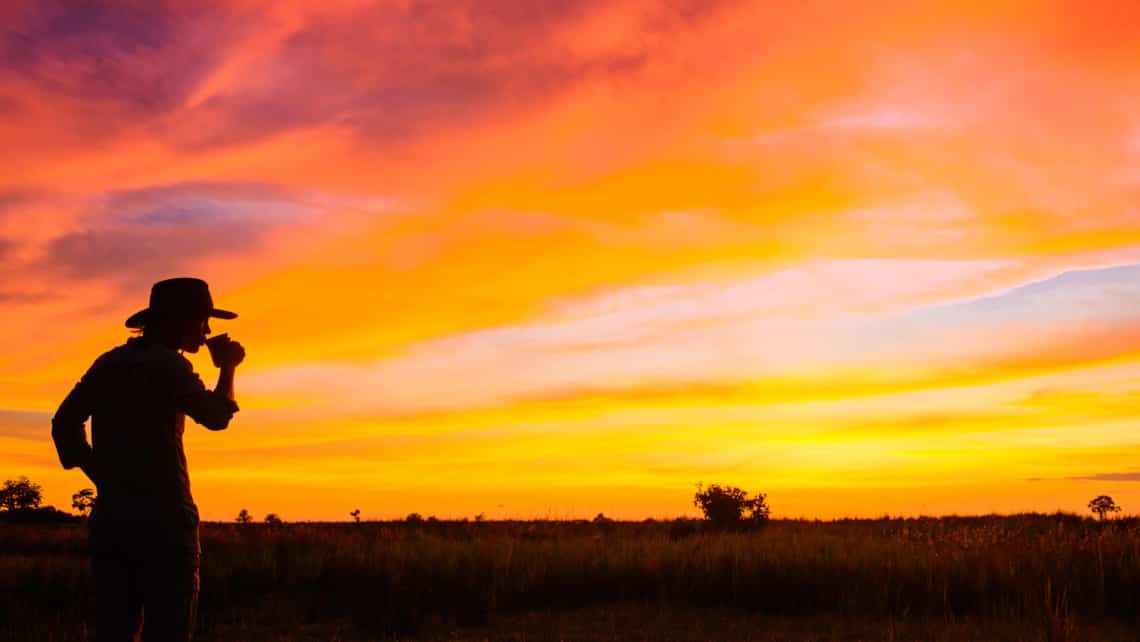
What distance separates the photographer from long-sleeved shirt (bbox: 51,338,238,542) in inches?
200

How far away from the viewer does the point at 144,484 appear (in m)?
5.10

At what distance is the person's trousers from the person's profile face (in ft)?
3.63

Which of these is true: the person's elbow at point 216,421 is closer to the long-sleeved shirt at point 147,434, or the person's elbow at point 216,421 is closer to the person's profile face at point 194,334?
the long-sleeved shirt at point 147,434

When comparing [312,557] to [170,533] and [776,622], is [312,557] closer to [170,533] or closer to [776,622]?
[776,622]

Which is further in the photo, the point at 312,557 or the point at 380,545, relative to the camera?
the point at 380,545

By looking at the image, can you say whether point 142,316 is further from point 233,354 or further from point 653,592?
point 653,592

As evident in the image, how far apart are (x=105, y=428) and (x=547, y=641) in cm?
783

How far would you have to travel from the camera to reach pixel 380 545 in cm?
1852

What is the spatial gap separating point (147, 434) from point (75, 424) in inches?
23.0

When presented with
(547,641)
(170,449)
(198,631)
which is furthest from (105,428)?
(198,631)

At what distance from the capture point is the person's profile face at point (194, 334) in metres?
5.55

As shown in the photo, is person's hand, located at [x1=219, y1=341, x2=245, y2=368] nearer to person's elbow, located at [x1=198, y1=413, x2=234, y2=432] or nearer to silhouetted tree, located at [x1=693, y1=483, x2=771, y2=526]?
person's elbow, located at [x1=198, y1=413, x2=234, y2=432]

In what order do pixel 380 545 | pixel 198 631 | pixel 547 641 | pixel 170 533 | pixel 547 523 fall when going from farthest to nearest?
pixel 547 523, pixel 380 545, pixel 198 631, pixel 547 641, pixel 170 533

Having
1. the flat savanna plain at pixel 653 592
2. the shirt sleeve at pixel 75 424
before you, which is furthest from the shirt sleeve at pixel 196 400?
the flat savanna plain at pixel 653 592
